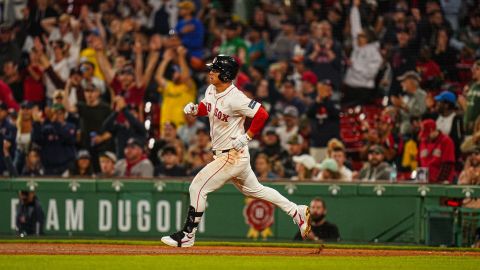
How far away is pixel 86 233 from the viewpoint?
15203 millimetres

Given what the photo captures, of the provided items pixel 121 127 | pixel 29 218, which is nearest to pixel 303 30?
pixel 121 127

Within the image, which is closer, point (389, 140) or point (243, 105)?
point (243, 105)

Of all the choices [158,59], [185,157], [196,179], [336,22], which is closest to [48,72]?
[158,59]

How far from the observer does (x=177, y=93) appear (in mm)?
17984

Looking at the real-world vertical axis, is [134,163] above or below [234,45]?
below

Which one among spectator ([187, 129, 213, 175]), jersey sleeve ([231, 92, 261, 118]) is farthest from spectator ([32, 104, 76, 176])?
jersey sleeve ([231, 92, 261, 118])

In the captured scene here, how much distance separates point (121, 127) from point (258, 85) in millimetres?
2552

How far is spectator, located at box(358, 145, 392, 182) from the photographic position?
15172 mm

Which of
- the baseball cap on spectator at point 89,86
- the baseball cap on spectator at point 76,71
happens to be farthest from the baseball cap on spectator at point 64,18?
the baseball cap on spectator at point 89,86

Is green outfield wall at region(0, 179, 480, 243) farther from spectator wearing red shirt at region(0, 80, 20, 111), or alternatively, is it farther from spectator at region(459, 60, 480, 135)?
spectator wearing red shirt at region(0, 80, 20, 111)

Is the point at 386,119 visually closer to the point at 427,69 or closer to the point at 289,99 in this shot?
the point at 427,69

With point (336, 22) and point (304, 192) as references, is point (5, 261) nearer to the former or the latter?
point (304, 192)

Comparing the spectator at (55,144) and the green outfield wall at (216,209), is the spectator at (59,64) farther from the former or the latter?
the green outfield wall at (216,209)

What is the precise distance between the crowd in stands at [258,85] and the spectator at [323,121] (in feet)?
0.07
